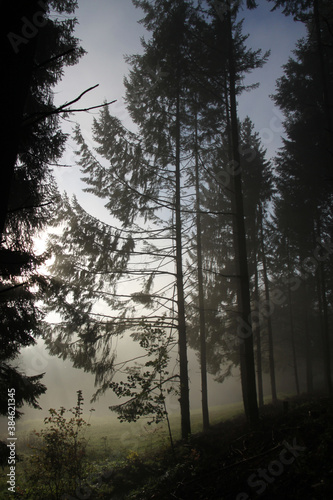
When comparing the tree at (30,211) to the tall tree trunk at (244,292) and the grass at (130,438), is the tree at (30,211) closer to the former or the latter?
the grass at (130,438)

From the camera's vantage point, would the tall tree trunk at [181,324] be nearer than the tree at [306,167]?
Yes

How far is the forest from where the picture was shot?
12.2ft

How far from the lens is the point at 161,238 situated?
9.96 metres

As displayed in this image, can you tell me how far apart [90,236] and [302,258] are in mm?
14232

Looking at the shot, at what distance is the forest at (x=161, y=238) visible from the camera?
3729 millimetres

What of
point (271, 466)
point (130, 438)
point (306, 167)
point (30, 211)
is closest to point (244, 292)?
point (271, 466)

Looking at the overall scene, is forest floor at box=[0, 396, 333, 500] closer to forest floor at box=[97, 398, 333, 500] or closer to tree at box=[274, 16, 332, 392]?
forest floor at box=[97, 398, 333, 500]

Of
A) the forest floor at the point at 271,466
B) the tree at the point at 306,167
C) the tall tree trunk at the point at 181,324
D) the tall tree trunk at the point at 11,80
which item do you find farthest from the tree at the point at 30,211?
Answer: the tree at the point at 306,167

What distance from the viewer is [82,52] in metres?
6.35

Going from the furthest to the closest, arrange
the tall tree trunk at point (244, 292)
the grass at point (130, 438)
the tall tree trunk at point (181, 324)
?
the grass at point (130, 438) < the tall tree trunk at point (181, 324) < the tall tree trunk at point (244, 292)

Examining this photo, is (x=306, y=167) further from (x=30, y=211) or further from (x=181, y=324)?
(x=30, y=211)

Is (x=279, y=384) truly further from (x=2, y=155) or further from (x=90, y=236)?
(x=2, y=155)

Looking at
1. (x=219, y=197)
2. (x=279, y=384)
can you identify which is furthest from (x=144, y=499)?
(x=279, y=384)

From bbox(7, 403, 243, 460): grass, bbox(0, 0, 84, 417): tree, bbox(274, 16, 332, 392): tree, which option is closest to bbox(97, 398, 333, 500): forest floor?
bbox(7, 403, 243, 460): grass
